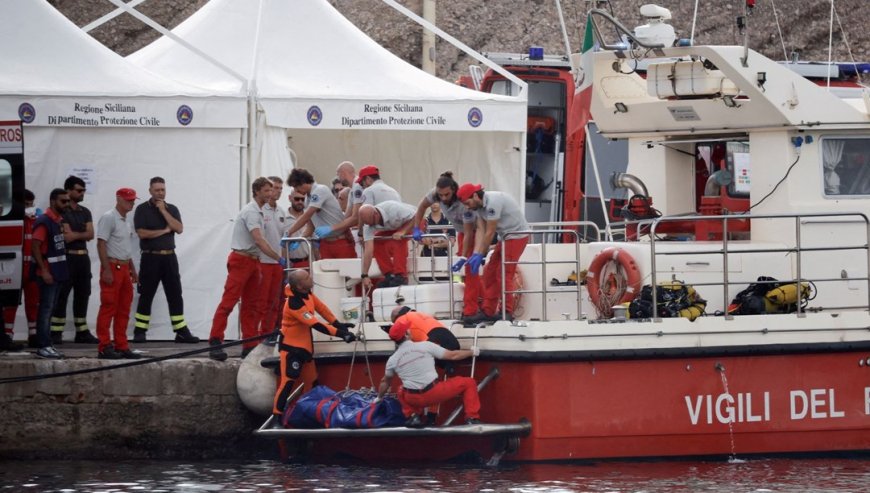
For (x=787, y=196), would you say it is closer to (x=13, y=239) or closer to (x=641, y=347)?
(x=641, y=347)

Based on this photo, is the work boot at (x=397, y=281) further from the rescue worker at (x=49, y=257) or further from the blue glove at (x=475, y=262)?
the rescue worker at (x=49, y=257)

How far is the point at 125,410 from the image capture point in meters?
12.4

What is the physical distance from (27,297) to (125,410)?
6.75 ft

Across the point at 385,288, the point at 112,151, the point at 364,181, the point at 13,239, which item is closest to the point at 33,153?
the point at 112,151

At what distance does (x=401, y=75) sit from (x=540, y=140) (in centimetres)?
556

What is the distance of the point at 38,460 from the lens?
484 inches

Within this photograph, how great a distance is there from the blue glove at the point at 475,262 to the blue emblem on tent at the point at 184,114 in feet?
13.8

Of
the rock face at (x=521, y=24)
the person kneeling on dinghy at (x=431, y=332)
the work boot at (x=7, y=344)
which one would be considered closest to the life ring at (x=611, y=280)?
the person kneeling on dinghy at (x=431, y=332)

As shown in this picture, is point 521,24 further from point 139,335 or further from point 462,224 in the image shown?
point 462,224

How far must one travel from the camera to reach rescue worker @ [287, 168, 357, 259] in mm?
13133

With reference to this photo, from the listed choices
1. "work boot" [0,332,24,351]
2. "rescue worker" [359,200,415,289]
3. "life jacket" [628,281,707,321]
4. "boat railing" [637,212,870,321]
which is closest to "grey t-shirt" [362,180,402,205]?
"rescue worker" [359,200,415,289]

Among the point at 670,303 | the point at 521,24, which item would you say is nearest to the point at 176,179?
the point at 670,303

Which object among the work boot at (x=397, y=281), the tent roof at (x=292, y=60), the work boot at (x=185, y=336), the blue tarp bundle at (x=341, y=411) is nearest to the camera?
the blue tarp bundle at (x=341, y=411)

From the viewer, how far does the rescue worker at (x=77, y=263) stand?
13.8 metres
